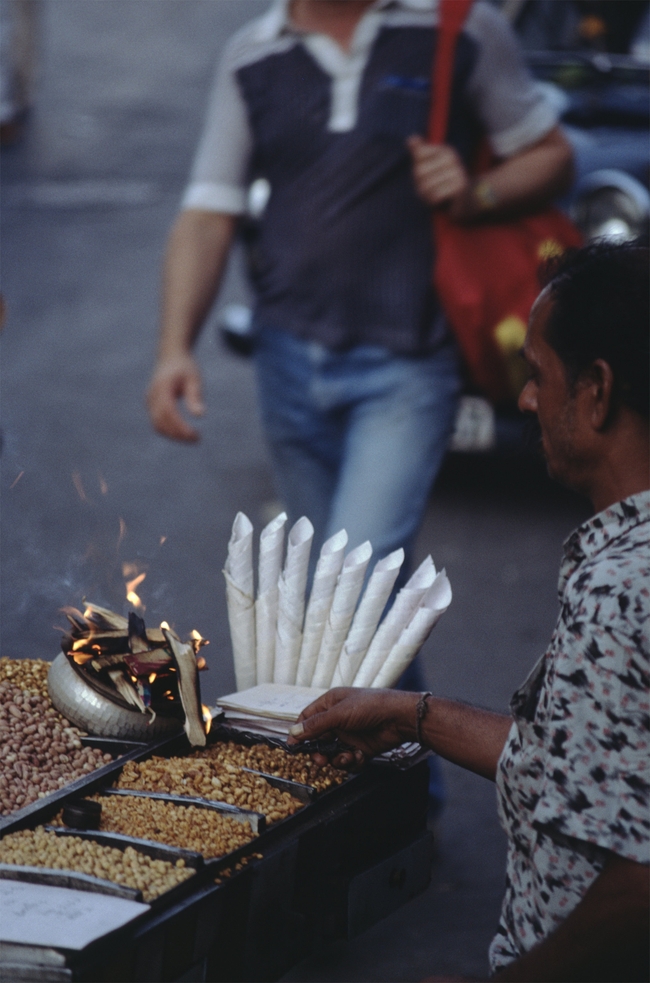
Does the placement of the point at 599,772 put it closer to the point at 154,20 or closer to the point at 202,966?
the point at 202,966

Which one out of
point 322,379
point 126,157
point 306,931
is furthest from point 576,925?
point 126,157

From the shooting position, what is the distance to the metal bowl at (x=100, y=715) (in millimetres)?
2307

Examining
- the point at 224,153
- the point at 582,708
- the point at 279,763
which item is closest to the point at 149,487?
the point at 224,153

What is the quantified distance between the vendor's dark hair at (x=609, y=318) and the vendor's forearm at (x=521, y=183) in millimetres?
1310

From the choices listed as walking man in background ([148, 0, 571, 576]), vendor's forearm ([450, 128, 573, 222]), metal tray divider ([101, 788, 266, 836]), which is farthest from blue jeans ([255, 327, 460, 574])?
metal tray divider ([101, 788, 266, 836])

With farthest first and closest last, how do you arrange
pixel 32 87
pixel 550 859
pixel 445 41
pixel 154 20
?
pixel 154 20
pixel 32 87
pixel 445 41
pixel 550 859

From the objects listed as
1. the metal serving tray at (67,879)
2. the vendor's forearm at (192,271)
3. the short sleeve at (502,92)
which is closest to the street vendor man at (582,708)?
the metal serving tray at (67,879)

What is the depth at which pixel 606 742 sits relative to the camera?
1.72 meters

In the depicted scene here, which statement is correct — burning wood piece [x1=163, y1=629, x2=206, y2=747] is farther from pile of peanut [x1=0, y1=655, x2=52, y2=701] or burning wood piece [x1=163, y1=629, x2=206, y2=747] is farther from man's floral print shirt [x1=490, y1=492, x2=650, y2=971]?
man's floral print shirt [x1=490, y1=492, x2=650, y2=971]

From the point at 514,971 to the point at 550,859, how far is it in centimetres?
16

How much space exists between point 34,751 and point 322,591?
0.57m

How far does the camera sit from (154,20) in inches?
782

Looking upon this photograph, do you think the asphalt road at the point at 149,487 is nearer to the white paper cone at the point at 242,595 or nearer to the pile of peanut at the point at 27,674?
the pile of peanut at the point at 27,674

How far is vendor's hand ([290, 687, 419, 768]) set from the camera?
2.24m
